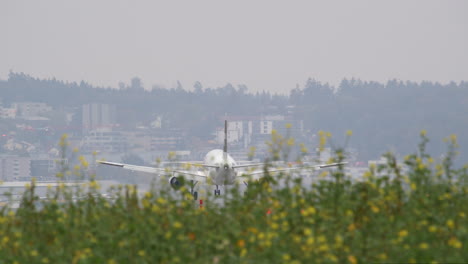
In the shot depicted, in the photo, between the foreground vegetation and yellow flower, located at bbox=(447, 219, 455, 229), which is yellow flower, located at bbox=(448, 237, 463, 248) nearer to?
the foreground vegetation

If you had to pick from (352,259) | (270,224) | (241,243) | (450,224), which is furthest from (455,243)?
(270,224)

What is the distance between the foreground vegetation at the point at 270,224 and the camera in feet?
41.6

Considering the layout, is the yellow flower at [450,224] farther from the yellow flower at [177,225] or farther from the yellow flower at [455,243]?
the yellow flower at [177,225]

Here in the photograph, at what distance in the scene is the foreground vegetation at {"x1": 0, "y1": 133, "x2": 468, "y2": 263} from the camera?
1269 cm

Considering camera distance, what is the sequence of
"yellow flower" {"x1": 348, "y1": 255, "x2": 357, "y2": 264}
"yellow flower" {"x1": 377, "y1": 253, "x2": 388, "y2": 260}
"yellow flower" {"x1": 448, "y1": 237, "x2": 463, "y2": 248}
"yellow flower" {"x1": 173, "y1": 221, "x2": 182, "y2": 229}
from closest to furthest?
"yellow flower" {"x1": 348, "y1": 255, "x2": 357, "y2": 264}
"yellow flower" {"x1": 448, "y1": 237, "x2": 463, "y2": 248}
"yellow flower" {"x1": 377, "y1": 253, "x2": 388, "y2": 260}
"yellow flower" {"x1": 173, "y1": 221, "x2": 182, "y2": 229}

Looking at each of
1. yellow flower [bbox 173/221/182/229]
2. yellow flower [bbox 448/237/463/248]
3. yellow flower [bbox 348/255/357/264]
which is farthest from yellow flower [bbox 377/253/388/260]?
yellow flower [bbox 173/221/182/229]

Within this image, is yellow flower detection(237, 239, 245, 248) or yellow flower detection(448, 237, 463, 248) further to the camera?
yellow flower detection(237, 239, 245, 248)

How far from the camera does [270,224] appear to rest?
13.9 meters

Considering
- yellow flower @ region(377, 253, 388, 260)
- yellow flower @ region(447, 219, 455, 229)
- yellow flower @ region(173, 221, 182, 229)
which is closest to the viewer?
yellow flower @ region(377, 253, 388, 260)

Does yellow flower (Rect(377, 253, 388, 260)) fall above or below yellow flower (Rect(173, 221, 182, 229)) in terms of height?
below

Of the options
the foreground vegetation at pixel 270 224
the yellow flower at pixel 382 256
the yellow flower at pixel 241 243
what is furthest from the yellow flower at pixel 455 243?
the yellow flower at pixel 241 243

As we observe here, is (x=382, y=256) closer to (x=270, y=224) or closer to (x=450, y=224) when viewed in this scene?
(x=450, y=224)

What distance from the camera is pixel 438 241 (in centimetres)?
1331

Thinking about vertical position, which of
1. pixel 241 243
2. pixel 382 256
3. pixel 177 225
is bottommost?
pixel 382 256
